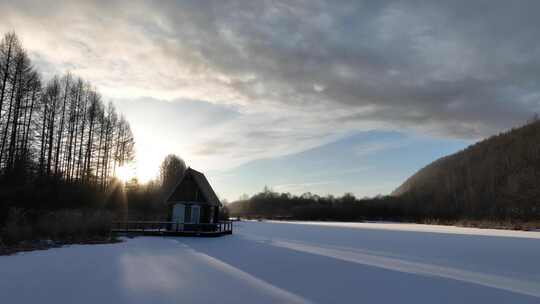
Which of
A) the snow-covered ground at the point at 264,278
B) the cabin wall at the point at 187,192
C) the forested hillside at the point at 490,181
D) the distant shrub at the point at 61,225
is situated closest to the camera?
the snow-covered ground at the point at 264,278

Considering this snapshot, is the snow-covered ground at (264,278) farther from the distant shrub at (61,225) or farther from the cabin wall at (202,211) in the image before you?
the cabin wall at (202,211)

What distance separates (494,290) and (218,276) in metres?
6.44

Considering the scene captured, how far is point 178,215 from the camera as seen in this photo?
86.7 ft

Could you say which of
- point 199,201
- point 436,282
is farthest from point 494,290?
point 199,201

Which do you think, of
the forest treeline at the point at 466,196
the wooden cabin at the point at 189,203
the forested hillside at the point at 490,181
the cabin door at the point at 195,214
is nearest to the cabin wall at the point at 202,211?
the wooden cabin at the point at 189,203

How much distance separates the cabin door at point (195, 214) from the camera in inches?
1038

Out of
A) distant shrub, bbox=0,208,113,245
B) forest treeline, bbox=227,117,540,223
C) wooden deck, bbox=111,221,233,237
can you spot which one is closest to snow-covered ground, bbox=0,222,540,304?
distant shrub, bbox=0,208,113,245

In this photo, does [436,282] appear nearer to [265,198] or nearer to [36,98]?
[36,98]

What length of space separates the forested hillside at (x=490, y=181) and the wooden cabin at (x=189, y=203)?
205 ft

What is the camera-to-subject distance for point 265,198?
133 meters

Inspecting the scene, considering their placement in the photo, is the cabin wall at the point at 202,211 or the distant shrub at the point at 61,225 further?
the cabin wall at the point at 202,211

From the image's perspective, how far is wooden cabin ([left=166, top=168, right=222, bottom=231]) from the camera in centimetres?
2638

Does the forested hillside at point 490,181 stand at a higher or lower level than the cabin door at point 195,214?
higher

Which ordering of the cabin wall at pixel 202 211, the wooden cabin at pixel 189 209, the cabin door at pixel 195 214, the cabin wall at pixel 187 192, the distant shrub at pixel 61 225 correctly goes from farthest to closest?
the cabin wall at pixel 187 192 < the cabin wall at pixel 202 211 < the cabin door at pixel 195 214 < the wooden cabin at pixel 189 209 < the distant shrub at pixel 61 225
